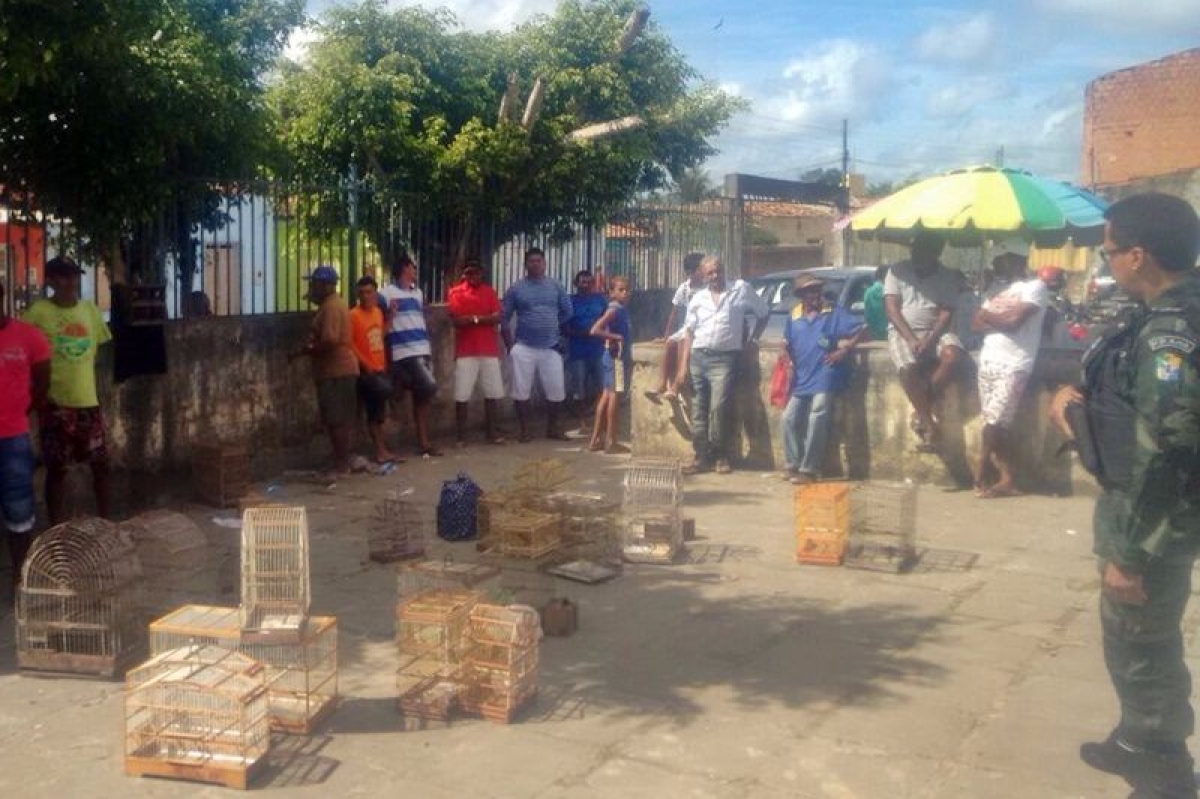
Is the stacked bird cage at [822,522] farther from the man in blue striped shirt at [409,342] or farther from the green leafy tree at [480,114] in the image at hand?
the green leafy tree at [480,114]

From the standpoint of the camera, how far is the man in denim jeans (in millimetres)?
11430

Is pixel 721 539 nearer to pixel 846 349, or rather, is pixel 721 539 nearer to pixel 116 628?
pixel 846 349

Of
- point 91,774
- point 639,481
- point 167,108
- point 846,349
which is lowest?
point 91,774

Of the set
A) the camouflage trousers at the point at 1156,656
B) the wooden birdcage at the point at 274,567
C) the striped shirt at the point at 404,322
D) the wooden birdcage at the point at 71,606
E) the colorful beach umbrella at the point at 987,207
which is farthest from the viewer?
the striped shirt at the point at 404,322

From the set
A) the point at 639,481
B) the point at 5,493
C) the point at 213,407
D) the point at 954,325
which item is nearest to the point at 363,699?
the point at 5,493

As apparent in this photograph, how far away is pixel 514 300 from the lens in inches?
516

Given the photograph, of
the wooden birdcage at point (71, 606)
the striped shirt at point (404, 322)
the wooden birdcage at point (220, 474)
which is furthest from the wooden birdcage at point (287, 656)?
the striped shirt at point (404, 322)

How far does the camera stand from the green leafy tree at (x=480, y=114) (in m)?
15.3

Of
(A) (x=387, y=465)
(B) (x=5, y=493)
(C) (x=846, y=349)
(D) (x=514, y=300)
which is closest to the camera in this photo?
(B) (x=5, y=493)

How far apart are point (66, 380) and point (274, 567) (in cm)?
254

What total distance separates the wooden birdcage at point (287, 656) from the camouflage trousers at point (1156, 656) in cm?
316

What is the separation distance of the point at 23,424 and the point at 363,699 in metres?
2.70

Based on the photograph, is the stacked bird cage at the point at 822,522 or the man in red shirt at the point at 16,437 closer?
the man in red shirt at the point at 16,437

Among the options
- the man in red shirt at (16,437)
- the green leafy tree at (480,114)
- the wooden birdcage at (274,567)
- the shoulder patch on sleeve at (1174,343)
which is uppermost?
the green leafy tree at (480,114)
